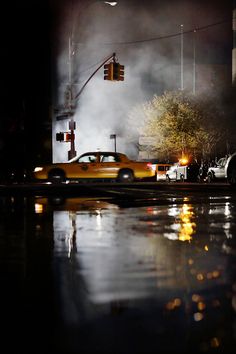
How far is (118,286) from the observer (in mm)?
5715

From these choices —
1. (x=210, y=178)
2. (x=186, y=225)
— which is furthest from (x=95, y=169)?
(x=186, y=225)

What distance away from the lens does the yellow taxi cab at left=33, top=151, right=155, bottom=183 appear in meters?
30.2

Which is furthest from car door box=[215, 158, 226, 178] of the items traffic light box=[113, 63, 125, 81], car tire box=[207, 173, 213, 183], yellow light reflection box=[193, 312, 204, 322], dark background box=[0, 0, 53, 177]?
dark background box=[0, 0, 53, 177]

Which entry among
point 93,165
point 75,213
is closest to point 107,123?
point 93,165

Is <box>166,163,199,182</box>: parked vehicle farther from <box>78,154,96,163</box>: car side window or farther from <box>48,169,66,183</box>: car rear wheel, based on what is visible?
<box>48,169,66,183</box>: car rear wheel

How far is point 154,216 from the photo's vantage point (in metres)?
13.0

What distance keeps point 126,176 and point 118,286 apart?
25.1 m

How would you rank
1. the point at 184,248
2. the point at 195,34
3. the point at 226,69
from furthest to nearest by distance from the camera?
the point at 226,69 < the point at 195,34 < the point at 184,248

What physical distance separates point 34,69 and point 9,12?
696 centimetres

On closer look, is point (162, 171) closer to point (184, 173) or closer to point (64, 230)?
point (184, 173)

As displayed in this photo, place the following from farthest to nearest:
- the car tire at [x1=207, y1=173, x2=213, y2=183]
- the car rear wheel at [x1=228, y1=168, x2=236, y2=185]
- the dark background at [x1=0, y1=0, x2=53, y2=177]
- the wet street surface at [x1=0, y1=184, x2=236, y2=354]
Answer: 1. the dark background at [x1=0, y1=0, x2=53, y2=177]
2. the car tire at [x1=207, y1=173, x2=213, y2=183]
3. the car rear wheel at [x1=228, y1=168, x2=236, y2=185]
4. the wet street surface at [x1=0, y1=184, x2=236, y2=354]

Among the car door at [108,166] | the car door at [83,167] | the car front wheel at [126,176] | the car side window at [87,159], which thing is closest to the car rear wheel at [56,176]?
the car door at [83,167]

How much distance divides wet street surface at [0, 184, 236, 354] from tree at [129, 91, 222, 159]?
1993 inches

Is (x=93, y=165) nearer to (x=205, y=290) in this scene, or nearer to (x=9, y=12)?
(x=205, y=290)
